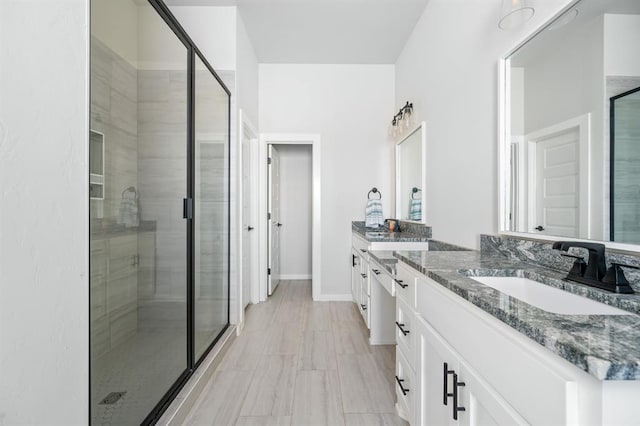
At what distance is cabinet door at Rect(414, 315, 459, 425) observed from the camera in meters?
0.94

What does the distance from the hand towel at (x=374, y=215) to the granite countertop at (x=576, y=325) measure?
93.0 inches

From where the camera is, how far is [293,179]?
4.89m

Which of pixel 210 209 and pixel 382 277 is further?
pixel 210 209

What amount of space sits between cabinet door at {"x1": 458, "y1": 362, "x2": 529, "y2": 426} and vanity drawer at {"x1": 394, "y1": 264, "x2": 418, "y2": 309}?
0.45 metres

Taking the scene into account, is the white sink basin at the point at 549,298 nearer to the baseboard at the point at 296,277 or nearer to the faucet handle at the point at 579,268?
the faucet handle at the point at 579,268

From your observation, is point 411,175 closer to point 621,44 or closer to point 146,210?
point 621,44

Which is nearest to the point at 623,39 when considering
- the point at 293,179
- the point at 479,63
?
the point at 479,63

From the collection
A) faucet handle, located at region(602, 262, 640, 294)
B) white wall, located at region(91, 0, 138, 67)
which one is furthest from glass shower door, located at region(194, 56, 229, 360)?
faucet handle, located at region(602, 262, 640, 294)

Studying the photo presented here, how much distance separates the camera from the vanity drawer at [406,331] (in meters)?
1.31

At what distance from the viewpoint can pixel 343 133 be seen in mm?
3691

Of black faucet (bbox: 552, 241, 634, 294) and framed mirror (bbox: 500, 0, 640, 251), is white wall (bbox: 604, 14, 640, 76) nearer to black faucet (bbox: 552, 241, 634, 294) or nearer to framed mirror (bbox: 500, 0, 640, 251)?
framed mirror (bbox: 500, 0, 640, 251)

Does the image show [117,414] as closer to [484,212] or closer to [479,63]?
[484,212]

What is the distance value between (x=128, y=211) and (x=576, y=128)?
173 centimetres

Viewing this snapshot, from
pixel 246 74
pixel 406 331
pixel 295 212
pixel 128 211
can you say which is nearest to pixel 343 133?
pixel 246 74
